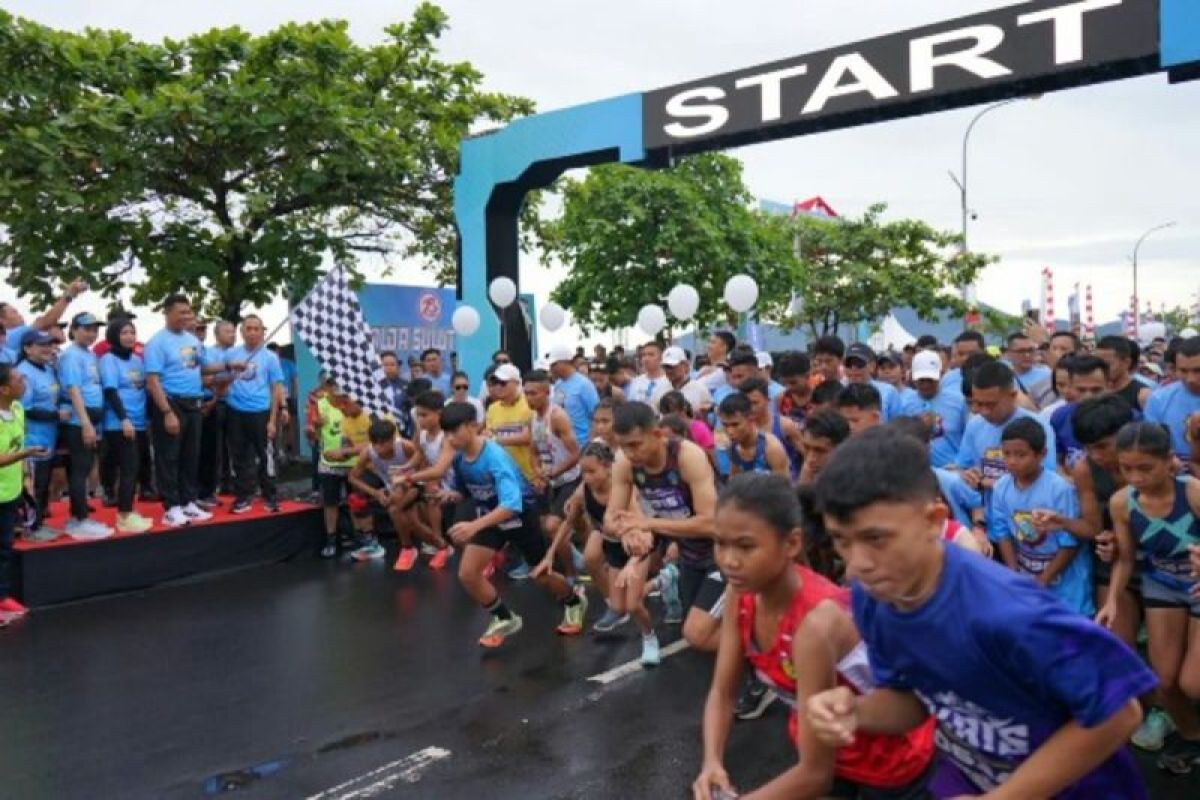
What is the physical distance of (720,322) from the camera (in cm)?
2109

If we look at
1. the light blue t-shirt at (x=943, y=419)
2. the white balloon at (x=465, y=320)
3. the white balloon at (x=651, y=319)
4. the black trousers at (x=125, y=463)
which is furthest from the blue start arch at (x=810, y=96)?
the black trousers at (x=125, y=463)

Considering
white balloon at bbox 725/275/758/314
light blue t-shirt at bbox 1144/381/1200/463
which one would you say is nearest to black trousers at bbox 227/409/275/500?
white balloon at bbox 725/275/758/314

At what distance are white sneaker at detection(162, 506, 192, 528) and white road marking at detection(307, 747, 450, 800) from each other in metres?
4.99

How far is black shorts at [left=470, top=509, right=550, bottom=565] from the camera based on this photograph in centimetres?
649

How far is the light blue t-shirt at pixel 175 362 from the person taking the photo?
8736 mm

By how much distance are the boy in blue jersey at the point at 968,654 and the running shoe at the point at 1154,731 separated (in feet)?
9.53

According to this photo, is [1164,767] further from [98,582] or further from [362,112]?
[362,112]

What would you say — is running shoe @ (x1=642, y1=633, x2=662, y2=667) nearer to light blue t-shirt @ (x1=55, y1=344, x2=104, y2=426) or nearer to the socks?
the socks

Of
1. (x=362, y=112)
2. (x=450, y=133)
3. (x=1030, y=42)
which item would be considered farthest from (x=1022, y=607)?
(x=450, y=133)

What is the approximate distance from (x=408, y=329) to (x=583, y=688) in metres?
10.8

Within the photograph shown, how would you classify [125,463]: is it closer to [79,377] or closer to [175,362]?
[79,377]

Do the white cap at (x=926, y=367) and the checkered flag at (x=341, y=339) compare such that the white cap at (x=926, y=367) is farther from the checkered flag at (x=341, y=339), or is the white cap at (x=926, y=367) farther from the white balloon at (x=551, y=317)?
the white balloon at (x=551, y=317)

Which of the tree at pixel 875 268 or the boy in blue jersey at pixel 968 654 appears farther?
the tree at pixel 875 268

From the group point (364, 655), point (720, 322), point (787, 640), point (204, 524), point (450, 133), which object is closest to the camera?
point (787, 640)
